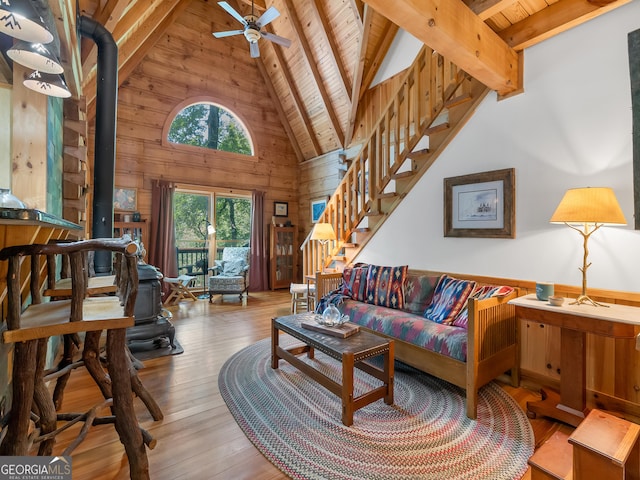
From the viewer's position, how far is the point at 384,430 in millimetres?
1865

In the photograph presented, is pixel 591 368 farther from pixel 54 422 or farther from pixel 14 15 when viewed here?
pixel 14 15

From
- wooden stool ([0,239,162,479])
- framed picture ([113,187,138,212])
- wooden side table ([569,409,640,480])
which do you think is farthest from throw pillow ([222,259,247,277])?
wooden side table ([569,409,640,480])

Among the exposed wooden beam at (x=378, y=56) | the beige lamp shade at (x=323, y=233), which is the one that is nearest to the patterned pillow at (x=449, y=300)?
the beige lamp shade at (x=323, y=233)

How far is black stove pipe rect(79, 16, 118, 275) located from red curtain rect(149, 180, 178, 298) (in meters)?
2.18

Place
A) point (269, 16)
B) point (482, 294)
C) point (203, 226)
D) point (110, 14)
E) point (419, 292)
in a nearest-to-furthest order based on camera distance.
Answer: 1. point (482, 294)
2. point (419, 292)
3. point (110, 14)
4. point (269, 16)
5. point (203, 226)

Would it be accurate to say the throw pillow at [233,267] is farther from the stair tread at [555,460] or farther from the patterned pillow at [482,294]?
the stair tread at [555,460]

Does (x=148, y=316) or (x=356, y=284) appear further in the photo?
(x=356, y=284)

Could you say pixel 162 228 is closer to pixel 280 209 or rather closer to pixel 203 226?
pixel 203 226

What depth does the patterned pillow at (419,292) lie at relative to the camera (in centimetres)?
294

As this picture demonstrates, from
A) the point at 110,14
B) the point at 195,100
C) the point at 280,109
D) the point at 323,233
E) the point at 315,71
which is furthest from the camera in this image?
the point at 280,109

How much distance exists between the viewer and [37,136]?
2.05 metres

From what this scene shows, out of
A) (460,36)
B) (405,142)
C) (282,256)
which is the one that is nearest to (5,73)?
(460,36)

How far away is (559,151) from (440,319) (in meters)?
1.61

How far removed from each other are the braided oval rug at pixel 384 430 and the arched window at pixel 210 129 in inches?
190
